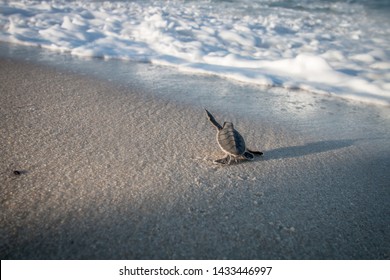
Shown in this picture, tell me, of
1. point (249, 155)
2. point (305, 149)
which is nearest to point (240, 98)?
point (305, 149)

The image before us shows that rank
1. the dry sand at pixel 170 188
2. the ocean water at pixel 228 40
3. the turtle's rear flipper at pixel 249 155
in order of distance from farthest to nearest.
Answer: the ocean water at pixel 228 40
the turtle's rear flipper at pixel 249 155
the dry sand at pixel 170 188

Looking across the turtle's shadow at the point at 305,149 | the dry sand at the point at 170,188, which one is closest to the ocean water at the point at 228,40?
the turtle's shadow at the point at 305,149

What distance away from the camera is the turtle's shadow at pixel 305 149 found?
219 cm

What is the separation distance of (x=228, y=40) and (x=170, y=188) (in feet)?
15.1

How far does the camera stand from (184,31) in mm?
6055

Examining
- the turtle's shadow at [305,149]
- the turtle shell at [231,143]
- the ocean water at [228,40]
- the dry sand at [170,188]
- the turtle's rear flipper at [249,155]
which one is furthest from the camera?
the ocean water at [228,40]

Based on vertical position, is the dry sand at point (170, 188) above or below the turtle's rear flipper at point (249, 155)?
below

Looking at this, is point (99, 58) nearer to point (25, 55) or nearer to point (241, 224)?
point (25, 55)

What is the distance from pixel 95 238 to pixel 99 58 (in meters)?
3.50

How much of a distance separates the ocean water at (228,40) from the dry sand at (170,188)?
1521 millimetres

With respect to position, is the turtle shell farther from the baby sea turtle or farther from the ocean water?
the ocean water

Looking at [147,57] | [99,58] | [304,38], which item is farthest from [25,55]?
[304,38]

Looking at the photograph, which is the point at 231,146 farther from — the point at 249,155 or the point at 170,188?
the point at 170,188

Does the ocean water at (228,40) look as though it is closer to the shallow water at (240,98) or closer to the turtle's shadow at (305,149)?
the shallow water at (240,98)
